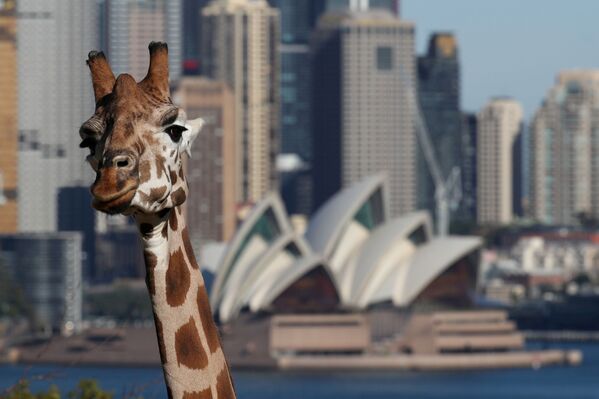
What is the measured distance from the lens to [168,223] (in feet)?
21.2

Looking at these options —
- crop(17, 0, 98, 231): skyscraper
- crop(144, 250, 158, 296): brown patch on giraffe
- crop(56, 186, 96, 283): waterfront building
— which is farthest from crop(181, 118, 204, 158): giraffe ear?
crop(17, 0, 98, 231): skyscraper

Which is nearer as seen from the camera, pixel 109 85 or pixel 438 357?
pixel 109 85

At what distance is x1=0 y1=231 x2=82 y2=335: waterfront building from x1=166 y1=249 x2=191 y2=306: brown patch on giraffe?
11636 cm

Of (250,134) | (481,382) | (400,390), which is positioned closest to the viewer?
(400,390)

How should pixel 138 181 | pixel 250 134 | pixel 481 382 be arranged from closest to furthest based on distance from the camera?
pixel 138 181 < pixel 481 382 < pixel 250 134

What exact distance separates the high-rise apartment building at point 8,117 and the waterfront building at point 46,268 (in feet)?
78.2

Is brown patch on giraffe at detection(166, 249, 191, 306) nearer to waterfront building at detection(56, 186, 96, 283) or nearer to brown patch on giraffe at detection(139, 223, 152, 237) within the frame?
brown patch on giraffe at detection(139, 223, 152, 237)

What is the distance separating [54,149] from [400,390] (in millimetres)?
82065

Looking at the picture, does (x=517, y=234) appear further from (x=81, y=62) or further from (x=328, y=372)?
(x=328, y=372)

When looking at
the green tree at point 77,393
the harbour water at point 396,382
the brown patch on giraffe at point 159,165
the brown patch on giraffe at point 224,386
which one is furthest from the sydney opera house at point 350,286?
the brown patch on giraffe at point 159,165


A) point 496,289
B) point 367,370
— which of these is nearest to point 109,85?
point 367,370

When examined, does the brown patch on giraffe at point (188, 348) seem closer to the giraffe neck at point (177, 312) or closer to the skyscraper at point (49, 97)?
the giraffe neck at point (177, 312)

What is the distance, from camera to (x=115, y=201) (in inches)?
236

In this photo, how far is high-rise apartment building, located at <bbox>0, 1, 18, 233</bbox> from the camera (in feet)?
532
